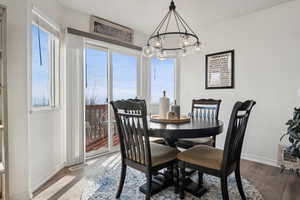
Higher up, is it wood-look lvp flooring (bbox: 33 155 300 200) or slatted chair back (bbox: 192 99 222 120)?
slatted chair back (bbox: 192 99 222 120)

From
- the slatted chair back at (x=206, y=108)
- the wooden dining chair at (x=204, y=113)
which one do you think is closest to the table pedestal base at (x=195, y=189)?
the wooden dining chair at (x=204, y=113)

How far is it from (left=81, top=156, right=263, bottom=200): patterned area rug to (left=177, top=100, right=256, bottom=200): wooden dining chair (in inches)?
8.1

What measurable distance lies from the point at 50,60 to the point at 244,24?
3.18 meters

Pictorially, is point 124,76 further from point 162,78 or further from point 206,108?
point 206,108

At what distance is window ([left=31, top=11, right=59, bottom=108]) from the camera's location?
2115 millimetres

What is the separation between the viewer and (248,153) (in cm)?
295

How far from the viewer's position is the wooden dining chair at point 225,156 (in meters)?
1.42

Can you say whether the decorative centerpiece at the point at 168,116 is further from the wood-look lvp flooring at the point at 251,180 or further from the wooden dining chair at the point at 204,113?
the wood-look lvp flooring at the point at 251,180

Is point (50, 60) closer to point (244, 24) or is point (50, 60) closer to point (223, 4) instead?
point (223, 4)

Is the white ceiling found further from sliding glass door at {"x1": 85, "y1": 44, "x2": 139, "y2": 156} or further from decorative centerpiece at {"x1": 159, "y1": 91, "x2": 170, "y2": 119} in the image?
decorative centerpiece at {"x1": 159, "y1": 91, "x2": 170, "y2": 119}

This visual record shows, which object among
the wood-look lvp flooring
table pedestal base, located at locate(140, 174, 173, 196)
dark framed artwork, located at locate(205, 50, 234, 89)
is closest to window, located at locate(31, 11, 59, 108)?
the wood-look lvp flooring

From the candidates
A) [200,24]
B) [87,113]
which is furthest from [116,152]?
[200,24]

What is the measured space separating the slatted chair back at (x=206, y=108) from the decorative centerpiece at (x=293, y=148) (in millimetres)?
861

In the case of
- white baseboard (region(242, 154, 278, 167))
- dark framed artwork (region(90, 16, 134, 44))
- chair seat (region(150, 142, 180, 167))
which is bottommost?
white baseboard (region(242, 154, 278, 167))
